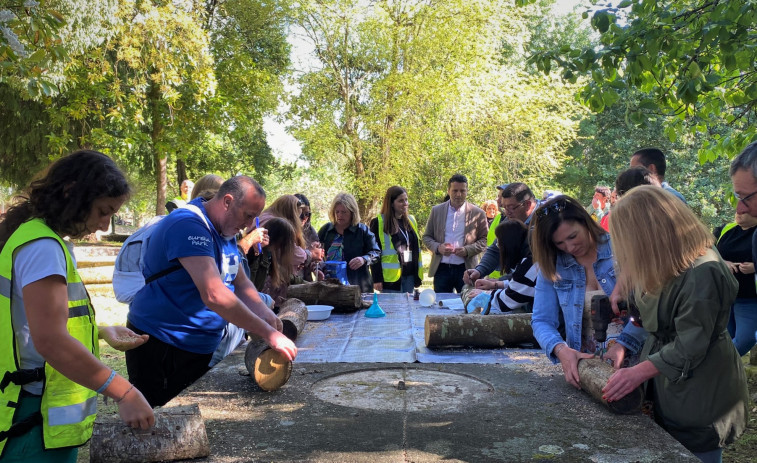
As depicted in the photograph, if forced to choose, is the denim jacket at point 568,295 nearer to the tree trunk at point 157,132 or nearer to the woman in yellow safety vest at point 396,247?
the woman in yellow safety vest at point 396,247

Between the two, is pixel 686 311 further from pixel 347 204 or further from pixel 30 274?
pixel 347 204

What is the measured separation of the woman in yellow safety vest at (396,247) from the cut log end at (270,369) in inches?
164

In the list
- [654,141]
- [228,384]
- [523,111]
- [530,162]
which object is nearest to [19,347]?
[228,384]

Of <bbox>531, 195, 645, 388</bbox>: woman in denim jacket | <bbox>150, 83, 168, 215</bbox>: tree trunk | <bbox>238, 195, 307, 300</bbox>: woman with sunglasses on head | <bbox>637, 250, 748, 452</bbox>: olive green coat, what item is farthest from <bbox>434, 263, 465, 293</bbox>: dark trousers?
<bbox>150, 83, 168, 215</bbox>: tree trunk

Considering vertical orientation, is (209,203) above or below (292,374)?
above

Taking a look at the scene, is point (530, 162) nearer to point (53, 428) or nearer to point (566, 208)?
point (566, 208)

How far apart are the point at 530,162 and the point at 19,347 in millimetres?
17857

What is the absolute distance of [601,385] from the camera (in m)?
2.56

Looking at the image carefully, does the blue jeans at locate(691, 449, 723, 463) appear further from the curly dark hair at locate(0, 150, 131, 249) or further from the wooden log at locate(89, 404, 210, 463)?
A: the curly dark hair at locate(0, 150, 131, 249)

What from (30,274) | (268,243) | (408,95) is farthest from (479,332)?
(408,95)

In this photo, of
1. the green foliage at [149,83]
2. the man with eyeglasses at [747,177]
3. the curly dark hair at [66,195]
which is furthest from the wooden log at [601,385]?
the green foliage at [149,83]

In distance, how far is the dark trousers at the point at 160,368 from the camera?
312cm

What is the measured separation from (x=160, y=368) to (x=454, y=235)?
14.7ft

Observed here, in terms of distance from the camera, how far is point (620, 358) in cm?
269
